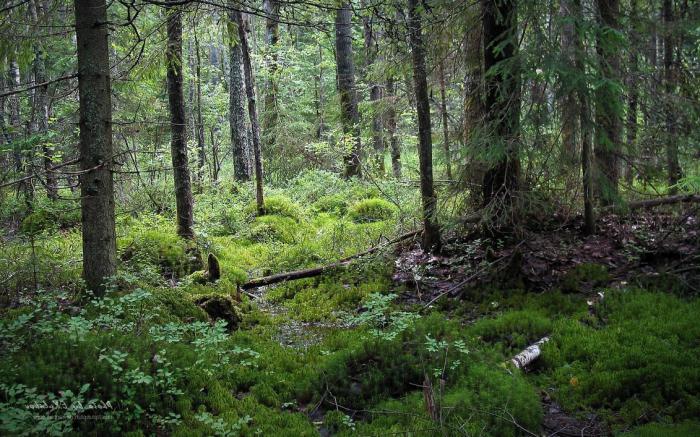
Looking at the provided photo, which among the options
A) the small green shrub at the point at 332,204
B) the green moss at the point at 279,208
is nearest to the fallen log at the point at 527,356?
the green moss at the point at 279,208

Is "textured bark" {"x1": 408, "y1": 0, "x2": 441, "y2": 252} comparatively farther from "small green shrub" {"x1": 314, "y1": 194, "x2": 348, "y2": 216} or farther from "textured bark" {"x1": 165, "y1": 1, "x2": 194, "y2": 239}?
"small green shrub" {"x1": 314, "y1": 194, "x2": 348, "y2": 216}

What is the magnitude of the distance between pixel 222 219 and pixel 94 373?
28.4ft

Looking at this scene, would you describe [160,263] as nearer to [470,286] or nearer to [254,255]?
[254,255]

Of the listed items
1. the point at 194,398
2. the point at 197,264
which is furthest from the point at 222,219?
the point at 194,398

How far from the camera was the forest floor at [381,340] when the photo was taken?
4.51 m

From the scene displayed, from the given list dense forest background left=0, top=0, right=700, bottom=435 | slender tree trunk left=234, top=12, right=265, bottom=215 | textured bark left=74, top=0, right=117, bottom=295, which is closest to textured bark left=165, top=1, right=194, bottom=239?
dense forest background left=0, top=0, right=700, bottom=435

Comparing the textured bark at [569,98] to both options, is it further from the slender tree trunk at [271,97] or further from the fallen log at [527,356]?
the slender tree trunk at [271,97]

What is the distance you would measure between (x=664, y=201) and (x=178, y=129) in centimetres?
928

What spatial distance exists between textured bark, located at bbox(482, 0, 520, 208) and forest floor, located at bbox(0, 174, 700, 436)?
982mm

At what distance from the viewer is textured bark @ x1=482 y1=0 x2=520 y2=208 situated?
688cm

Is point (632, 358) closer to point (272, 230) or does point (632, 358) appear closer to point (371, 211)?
point (272, 230)

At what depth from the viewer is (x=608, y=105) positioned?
20.6 ft

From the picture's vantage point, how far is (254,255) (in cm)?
1130

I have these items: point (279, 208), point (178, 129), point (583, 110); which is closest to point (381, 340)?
point (583, 110)
